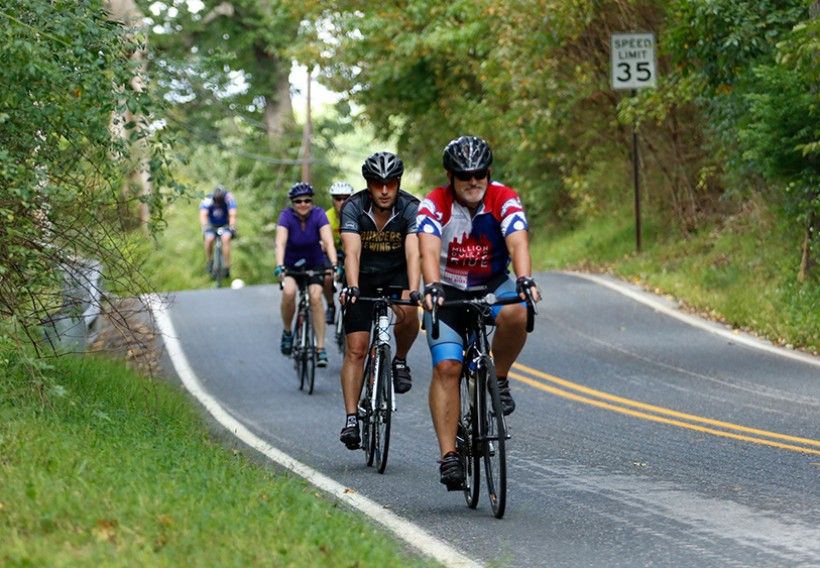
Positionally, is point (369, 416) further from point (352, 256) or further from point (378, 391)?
point (352, 256)


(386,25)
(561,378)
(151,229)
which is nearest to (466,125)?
(386,25)

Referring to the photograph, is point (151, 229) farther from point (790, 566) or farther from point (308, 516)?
point (790, 566)

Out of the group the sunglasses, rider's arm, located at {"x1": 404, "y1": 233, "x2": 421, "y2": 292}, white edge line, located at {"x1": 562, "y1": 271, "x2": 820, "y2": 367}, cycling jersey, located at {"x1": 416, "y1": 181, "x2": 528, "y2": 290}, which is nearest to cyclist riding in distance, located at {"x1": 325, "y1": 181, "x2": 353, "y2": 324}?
white edge line, located at {"x1": 562, "y1": 271, "x2": 820, "y2": 367}

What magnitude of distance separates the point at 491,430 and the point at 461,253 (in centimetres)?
106

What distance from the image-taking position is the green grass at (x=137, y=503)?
6832 millimetres

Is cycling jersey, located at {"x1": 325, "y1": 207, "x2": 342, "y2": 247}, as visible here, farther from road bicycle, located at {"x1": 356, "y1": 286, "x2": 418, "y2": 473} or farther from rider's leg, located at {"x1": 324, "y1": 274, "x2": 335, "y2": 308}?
road bicycle, located at {"x1": 356, "y1": 286, "x2": 418, "y2": 473}

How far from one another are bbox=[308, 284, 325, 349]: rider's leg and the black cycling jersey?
5401 millimetres

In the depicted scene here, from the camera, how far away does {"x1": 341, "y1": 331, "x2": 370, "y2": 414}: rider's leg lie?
38.2 ft

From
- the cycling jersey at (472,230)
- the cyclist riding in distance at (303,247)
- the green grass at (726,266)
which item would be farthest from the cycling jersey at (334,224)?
the cycling jersey at (472,230)

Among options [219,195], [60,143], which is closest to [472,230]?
[60,143]

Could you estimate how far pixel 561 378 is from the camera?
53.6ft

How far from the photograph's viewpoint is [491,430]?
29.8 ft

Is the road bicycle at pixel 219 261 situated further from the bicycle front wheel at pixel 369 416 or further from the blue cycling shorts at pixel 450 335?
the blue cycling shorts at pixel 450 335

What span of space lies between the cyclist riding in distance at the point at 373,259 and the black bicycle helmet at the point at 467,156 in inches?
73.7
